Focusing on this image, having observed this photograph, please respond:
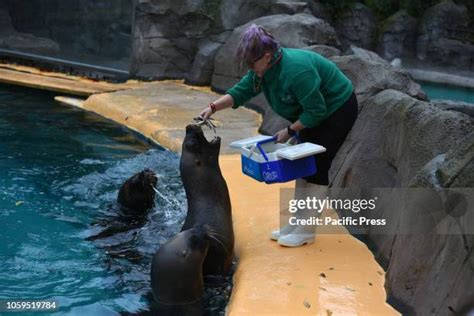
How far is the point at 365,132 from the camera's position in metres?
4.70

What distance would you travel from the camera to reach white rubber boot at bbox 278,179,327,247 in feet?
13.3

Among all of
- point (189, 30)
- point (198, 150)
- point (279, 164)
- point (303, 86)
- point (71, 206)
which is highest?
point (303, 86)

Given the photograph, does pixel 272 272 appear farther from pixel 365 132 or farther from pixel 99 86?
pixel 99 86

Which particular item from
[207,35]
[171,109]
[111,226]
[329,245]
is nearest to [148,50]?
[207,35]

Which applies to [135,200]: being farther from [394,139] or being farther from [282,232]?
[394,139]

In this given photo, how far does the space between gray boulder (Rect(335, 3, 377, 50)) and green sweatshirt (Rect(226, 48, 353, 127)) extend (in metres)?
11.5

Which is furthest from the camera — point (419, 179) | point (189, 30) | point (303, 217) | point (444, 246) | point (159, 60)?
point (189, 30)

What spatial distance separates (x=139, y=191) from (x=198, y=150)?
0.93 metres

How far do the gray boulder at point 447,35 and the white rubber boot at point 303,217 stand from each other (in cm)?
1210

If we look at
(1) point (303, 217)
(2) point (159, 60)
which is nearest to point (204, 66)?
(2) point (159, 60)

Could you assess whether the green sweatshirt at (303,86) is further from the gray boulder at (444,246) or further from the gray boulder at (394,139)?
the gray boulder at (444,246)

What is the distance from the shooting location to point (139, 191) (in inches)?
200

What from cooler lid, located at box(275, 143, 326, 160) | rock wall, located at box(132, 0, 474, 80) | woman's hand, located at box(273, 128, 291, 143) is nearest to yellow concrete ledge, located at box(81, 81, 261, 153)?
rock wall, located at box(132, 0, 474, 80)

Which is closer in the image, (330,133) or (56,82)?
(330,133)
